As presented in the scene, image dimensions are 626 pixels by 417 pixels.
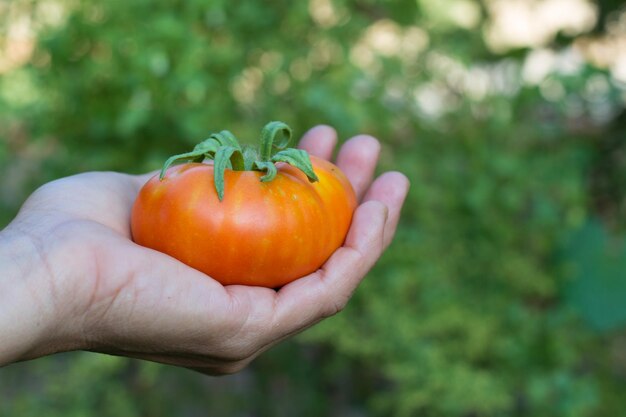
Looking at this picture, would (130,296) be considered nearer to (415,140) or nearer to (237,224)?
(237,224)

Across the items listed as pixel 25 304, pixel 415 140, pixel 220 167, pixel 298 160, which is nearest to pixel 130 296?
pixel 25 304

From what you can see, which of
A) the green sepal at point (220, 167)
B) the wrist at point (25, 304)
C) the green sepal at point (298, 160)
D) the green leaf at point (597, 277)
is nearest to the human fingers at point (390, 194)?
the green sepal at point (298, 160)

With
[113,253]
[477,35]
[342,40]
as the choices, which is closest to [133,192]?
[113,253]

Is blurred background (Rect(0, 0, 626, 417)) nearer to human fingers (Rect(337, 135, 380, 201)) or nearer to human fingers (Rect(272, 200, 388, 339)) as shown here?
human fingers (Rect(337, 135, 380, 201))

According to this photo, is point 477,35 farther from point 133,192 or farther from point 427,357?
point 133,192

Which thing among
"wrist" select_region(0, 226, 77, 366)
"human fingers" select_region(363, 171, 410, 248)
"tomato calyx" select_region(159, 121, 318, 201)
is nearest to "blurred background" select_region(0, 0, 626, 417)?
"human fingers" select_region(363, 171, 410, 248)

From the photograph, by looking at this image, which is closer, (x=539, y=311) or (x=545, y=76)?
(x=545, y=76)

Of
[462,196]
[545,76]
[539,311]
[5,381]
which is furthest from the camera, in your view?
[5,381]
